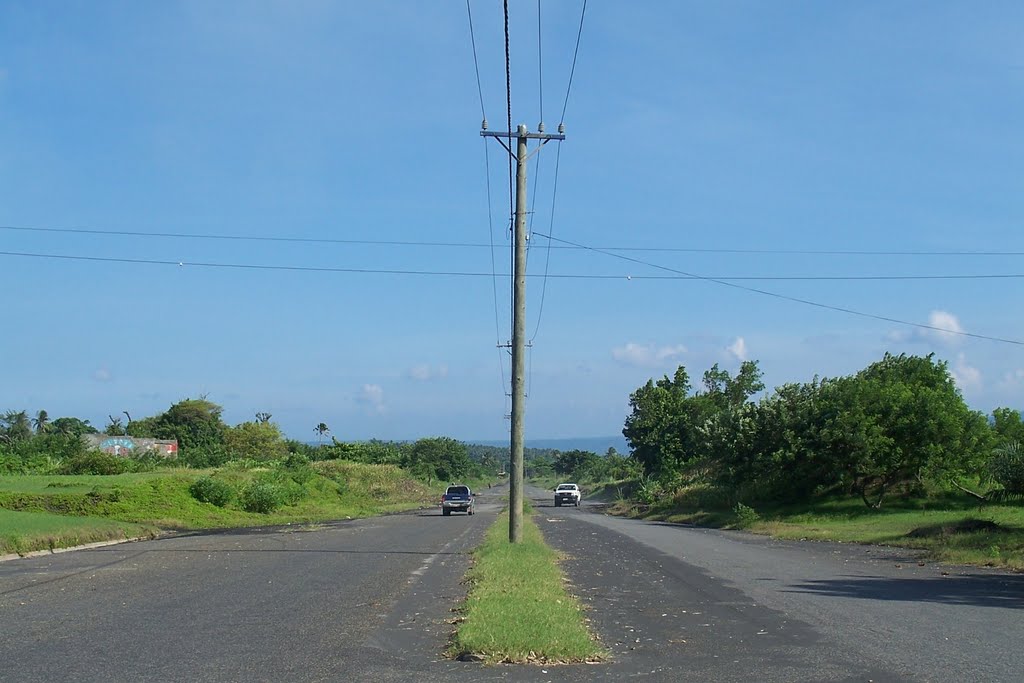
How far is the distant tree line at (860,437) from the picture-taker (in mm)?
38719

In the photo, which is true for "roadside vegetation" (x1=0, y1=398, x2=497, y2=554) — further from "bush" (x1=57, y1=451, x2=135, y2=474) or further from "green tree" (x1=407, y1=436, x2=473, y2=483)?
"green tree" (x1=407, y1=436, x2=473, y2=483)

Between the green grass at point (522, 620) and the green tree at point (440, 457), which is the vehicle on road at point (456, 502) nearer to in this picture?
the green grass at point (522, 620)

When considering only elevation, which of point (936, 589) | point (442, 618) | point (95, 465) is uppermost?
point (95, 465)

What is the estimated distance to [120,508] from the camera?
38.5 meters

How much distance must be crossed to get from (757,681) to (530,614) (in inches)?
136

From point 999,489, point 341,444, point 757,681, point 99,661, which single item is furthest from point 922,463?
point 341,444

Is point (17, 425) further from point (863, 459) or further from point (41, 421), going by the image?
point (863, 459)

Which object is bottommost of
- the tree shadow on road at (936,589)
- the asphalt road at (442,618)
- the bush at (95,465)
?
the asphalt road at (442,618)

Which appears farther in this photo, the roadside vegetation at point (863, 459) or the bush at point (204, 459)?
the bush at point (204, 459)

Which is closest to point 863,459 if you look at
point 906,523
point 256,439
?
point 906,523

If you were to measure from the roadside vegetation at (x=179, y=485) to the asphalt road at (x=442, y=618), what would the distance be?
8.81m

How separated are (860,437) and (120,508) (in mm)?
30043

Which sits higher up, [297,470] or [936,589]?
[297,470]

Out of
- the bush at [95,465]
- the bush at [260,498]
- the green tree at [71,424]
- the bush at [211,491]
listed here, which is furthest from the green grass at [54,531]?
the green tree at [71,424]
